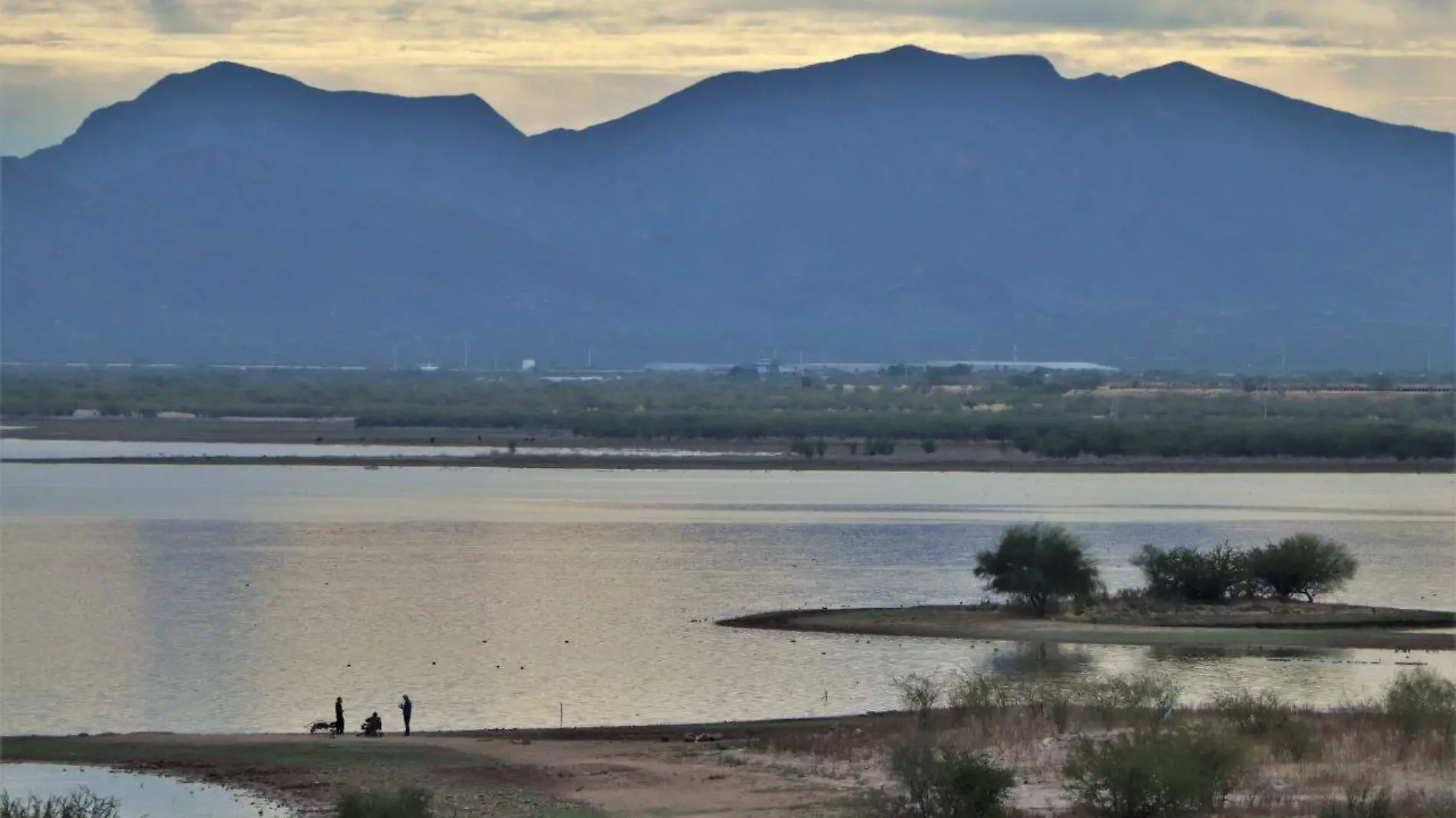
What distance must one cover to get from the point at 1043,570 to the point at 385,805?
2352 centimetres

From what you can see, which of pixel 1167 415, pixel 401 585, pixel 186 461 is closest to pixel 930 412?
pixel 1167 415

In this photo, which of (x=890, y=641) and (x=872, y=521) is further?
(x=872, y=521)

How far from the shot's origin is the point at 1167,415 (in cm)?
12144

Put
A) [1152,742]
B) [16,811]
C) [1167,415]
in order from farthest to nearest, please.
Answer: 1. [1167,415]
2. [1152,742]
3. [16,811]

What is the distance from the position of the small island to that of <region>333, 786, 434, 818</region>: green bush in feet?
64.9

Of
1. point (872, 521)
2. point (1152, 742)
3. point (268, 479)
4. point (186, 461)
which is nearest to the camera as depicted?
point (1152, 742)

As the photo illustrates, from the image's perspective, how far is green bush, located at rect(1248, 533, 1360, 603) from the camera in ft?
148

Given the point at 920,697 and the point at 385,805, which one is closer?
the point at 385,805

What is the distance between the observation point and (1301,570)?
45000 millimetres

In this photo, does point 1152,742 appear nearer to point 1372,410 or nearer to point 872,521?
point 872,521

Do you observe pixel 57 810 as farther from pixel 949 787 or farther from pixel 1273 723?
pixel 1273 723

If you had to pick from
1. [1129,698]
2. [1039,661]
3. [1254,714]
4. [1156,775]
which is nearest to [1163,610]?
[1039,661]

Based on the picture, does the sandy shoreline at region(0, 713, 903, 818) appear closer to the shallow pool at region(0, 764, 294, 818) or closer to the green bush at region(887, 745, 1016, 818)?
the shallow pool at region(0, 764, 294, 818)

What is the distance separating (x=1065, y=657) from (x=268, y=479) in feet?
167
